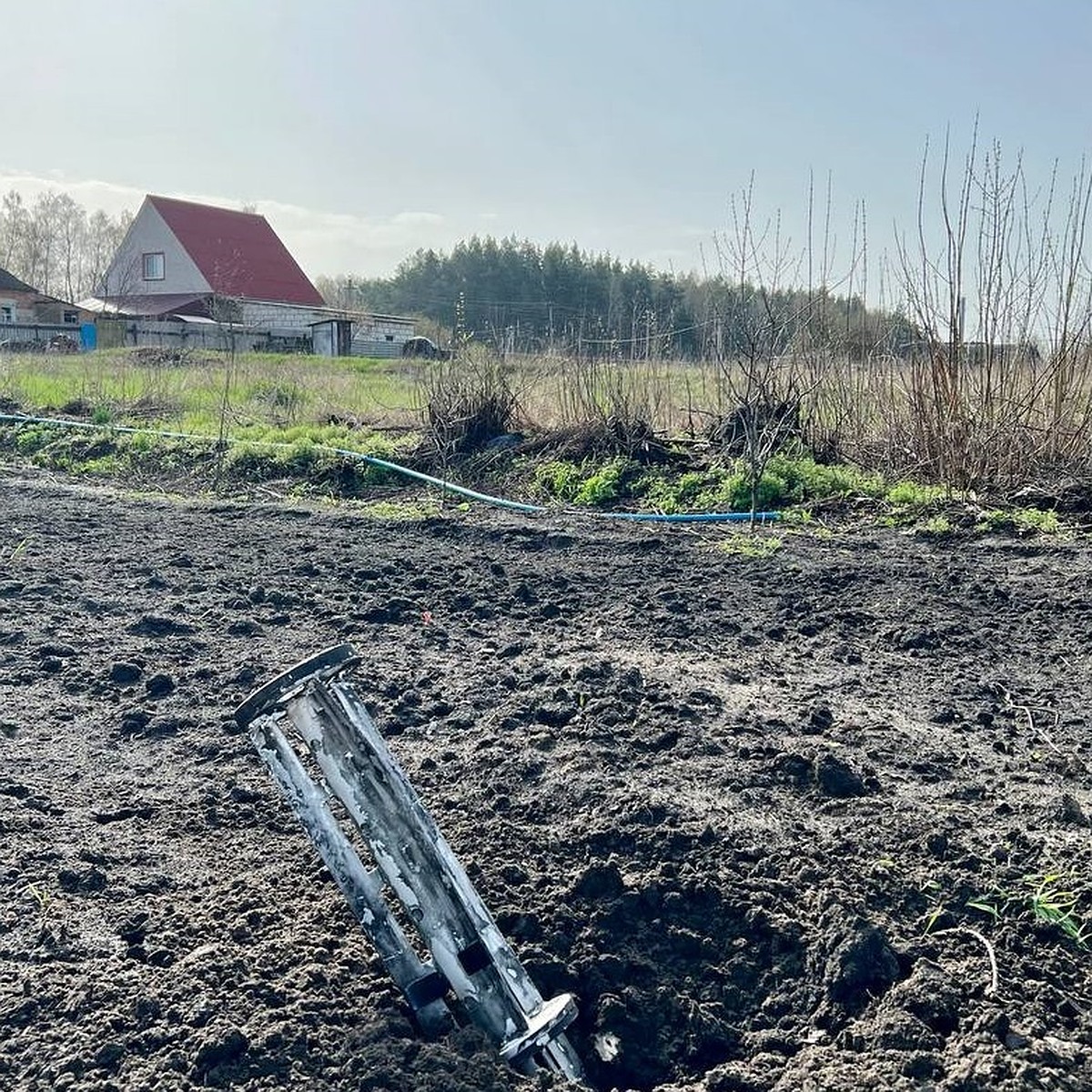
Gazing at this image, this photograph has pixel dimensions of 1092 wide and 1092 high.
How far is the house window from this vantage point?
38188 millimetres

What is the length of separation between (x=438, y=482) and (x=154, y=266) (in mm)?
35081

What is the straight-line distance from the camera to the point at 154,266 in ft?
126

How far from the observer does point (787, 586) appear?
489cm

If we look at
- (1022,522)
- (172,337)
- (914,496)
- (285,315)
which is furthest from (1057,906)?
(285,315)

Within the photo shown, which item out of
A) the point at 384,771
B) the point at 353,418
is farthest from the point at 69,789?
the point at 353,418

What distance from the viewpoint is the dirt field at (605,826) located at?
188 cm

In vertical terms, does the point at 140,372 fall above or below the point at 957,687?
above

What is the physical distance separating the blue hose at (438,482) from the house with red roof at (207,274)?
2433 cm

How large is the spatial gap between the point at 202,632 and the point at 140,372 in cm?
1391

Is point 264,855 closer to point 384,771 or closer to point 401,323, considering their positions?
point 384,771

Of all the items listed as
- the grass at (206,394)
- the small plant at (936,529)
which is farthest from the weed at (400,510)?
the grass at (206,394)

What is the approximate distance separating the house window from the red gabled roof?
147 cm

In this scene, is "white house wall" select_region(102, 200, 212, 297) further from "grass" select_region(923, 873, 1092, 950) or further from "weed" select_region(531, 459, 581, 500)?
"grass" select_region(923, 873, 1092, 950)

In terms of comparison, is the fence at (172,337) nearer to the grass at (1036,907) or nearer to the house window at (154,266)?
the house window at (154,266)
